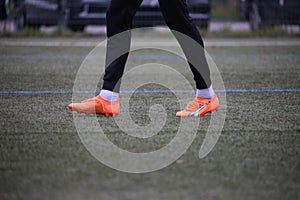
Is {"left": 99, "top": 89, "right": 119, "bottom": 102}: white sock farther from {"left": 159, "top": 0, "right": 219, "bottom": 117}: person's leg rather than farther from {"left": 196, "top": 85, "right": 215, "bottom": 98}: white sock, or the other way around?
{"left": 196, "top": 85, "right": 215, "bottom": 98}: white sock

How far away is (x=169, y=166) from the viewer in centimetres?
251

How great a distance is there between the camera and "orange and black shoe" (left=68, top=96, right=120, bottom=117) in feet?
11.7

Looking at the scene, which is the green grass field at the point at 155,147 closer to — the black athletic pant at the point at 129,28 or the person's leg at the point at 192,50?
the person's leg at the point at 192,50

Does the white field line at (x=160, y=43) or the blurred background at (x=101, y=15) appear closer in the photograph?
the white field line at (x=160, y=43)

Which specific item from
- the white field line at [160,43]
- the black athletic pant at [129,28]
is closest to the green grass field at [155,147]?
the black athletic pant at [129,28]

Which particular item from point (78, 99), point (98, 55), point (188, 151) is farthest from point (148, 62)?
point (188, 151)

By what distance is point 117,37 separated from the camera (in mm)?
3531

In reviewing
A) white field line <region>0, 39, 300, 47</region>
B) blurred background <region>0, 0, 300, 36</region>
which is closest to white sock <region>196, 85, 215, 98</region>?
white field line <region>0, 39, 300, 47</region>

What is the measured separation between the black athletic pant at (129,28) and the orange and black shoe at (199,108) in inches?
5.1

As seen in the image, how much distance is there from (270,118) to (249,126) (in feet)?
0.94

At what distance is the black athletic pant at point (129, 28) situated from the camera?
3.48 metres

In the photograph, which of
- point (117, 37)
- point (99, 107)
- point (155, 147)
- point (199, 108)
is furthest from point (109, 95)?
point (155, 147)

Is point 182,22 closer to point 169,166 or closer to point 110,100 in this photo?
point 110,100

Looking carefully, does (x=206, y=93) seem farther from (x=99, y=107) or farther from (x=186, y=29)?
(x=99, y=107)
